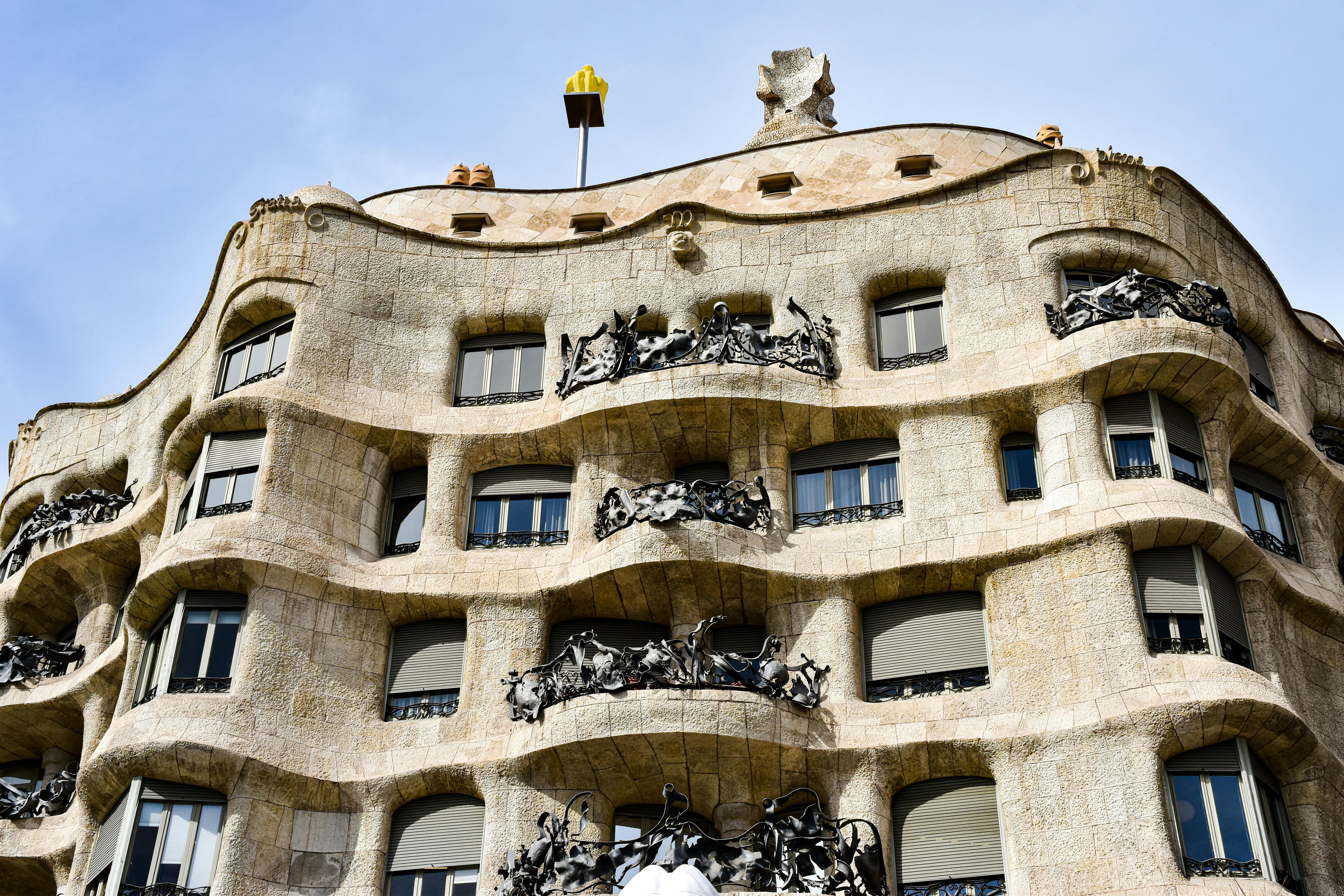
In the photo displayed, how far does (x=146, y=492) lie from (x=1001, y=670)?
50.9 feet

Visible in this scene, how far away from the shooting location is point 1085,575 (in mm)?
22453

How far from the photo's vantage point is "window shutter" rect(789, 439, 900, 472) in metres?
25.2

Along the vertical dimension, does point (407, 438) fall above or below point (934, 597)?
above

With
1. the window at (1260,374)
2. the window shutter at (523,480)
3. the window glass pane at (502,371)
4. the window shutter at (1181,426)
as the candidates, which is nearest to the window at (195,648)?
the window shutter at (523,480)

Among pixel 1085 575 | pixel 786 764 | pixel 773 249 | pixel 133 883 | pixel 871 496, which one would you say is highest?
pixel 773 249

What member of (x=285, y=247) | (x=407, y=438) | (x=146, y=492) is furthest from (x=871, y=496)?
(x=146, y=492)

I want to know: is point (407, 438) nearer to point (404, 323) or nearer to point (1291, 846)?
point (404, 323)

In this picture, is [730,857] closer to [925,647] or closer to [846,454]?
[925,647]

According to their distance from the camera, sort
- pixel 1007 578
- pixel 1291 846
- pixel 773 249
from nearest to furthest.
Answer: pixel 1291 846 < pixel 1007 578 < pixel 773 249

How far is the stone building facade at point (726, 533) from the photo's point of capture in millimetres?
21750

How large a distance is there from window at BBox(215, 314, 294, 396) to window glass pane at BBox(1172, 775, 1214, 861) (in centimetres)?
1540

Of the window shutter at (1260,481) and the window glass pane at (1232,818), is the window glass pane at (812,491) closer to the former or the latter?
the window shutter at (1260,481)

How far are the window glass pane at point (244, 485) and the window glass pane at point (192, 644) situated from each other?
2.07 meters

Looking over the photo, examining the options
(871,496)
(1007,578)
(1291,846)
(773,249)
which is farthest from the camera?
(773,249)
